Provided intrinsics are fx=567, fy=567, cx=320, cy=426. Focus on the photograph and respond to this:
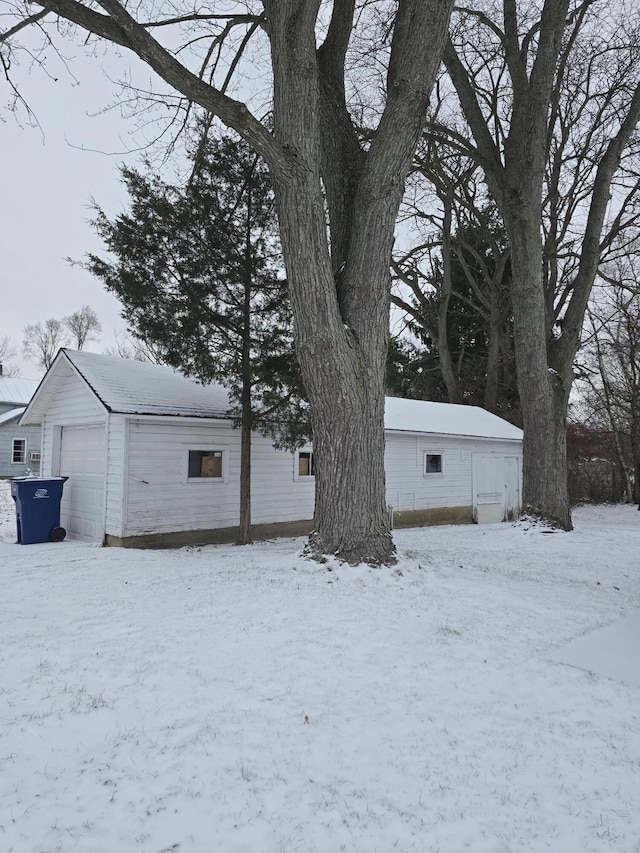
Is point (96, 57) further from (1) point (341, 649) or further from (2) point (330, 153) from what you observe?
(1) point (341, 649)

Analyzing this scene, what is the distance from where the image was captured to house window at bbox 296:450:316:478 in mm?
12500

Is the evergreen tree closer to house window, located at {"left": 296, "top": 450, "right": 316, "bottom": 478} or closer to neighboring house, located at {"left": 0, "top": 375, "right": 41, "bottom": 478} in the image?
house window, located at {"left": 296, "top": 450, "right": 316, "bottom": 478}

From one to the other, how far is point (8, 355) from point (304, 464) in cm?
3930

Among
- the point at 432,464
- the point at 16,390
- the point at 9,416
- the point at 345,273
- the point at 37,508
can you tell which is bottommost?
the point at 37,508

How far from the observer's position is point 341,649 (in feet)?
13.7

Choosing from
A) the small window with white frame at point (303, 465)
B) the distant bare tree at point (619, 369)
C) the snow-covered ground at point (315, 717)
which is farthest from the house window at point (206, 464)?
the distant bare tree at point (619, 369)

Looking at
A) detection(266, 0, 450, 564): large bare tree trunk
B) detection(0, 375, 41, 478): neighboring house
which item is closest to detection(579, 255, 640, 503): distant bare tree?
detection(266, 0, 450, 564): large bare tree trunk

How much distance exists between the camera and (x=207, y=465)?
1096 cm

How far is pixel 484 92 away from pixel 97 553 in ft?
51.6

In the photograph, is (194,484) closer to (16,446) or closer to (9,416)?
(9,416)

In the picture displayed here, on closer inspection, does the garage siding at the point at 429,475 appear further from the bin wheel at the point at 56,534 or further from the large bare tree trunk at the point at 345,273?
the large bare tree trunk at the point at 345,273

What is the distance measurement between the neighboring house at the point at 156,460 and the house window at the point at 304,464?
0.9 inches

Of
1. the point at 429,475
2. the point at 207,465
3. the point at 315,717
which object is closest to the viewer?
the point at 315,717

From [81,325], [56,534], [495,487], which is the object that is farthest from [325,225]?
[81,325]
